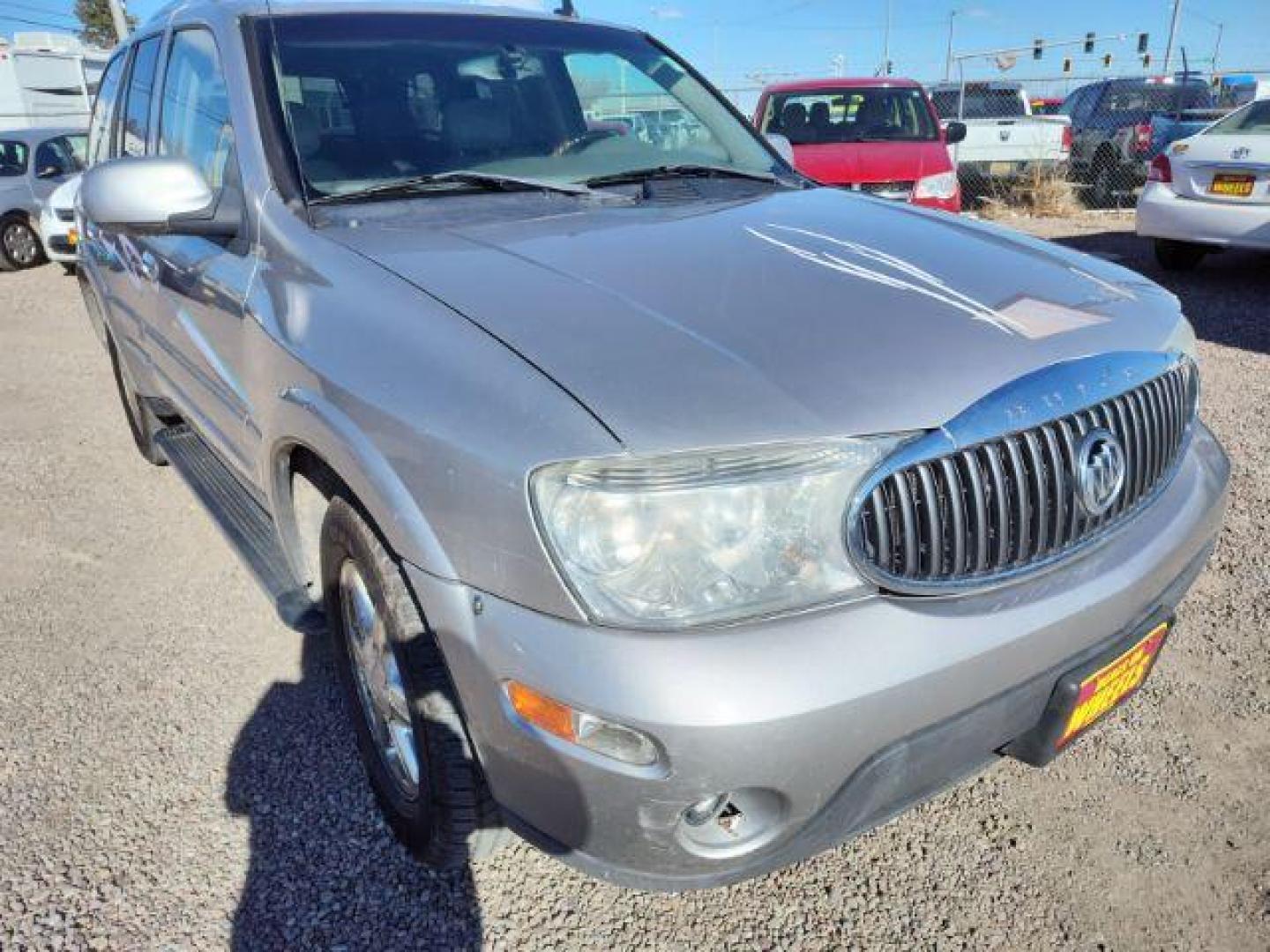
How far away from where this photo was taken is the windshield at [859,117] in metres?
8.39

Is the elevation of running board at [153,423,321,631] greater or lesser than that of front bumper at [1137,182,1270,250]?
greater

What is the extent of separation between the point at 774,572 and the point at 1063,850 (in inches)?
48.7

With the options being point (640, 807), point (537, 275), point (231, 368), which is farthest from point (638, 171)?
point (640, 807)

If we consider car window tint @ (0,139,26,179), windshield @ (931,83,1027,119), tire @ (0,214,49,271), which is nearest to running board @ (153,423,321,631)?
tire @ (0,214,49,271)

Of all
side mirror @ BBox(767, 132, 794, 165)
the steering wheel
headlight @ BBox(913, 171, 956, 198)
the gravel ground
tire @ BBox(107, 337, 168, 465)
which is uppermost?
the steering wheel

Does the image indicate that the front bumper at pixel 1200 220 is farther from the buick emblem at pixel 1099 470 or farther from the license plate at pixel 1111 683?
the buick emblem at pixel 1099 470

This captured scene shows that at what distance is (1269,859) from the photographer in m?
2.07

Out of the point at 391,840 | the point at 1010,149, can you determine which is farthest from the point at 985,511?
the point at 1010,149

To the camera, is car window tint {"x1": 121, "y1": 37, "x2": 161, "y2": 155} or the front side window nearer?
car window tint {"x1": 121, "y1": 37, "x2": 161, "y2": 155}

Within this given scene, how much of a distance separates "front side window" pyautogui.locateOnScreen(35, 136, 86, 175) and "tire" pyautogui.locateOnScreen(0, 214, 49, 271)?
0.70m

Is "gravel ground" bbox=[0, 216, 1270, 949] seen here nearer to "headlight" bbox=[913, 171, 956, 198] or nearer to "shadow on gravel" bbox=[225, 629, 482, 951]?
"shadow on gravel" bbox=[225, 629, 482, 951]

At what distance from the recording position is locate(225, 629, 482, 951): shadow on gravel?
1.94m

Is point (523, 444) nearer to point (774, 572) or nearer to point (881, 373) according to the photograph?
point (774, 572)

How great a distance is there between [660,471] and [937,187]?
702 centimetres
